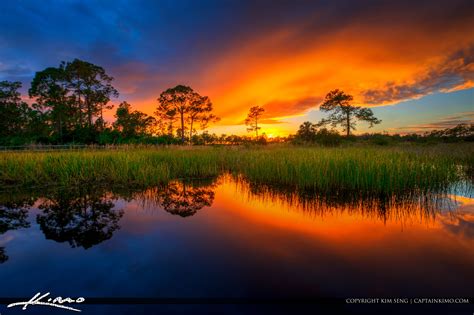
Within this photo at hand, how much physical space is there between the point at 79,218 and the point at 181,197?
103 inches

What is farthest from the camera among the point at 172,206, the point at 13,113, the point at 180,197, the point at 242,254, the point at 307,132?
the point at 13,113

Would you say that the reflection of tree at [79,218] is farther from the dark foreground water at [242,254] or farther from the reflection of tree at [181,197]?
the reflection of tree at [181,197]

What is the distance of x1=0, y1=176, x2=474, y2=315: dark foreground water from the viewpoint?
208 centimetres

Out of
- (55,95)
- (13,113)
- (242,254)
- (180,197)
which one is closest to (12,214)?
(180,197)

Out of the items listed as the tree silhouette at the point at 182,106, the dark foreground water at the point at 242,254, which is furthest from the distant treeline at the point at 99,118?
the dark foreground water at the point at 242,254

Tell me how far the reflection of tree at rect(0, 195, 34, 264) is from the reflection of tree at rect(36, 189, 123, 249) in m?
0.29

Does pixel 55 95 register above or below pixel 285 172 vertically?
above

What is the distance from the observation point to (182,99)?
3591cm

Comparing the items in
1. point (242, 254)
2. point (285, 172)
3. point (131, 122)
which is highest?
point (131, 122)

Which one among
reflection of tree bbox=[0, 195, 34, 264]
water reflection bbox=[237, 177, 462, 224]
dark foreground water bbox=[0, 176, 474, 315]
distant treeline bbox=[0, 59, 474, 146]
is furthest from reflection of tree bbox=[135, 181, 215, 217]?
distant treeline bbox=[0, 59, 474, 146]

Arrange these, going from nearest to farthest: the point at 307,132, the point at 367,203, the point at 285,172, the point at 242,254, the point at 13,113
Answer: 1. the point at 242,254
2. the point at 367,203
3. the point at 285,172
4. the point at 307,132
5. the point at 13,113

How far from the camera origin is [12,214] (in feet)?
15.6

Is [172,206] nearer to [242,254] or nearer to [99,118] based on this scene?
[242,254]

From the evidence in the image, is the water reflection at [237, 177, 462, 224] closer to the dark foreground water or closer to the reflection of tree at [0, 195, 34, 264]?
the dark foreground water
